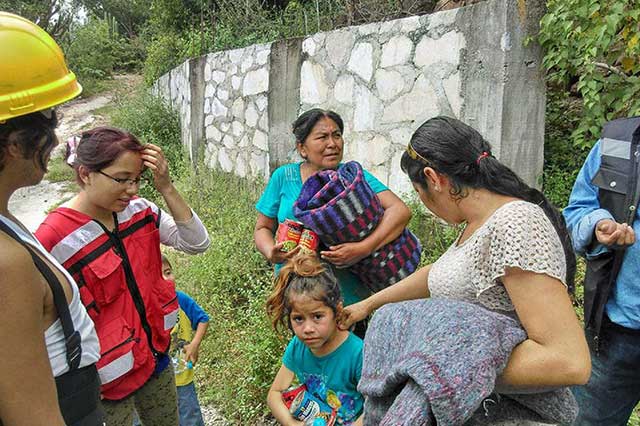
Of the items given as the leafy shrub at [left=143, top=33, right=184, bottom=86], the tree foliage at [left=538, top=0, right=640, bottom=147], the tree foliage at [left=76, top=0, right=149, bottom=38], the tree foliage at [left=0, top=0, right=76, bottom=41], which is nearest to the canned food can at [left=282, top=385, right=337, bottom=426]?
the tree foliage at [left=538, top=0, right=640, bottom=147]

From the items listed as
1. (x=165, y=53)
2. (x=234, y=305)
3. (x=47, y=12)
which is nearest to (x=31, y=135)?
(x=234, y=305)

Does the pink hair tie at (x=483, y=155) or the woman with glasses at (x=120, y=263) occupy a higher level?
the pink hair tie at (x=483, y=155)

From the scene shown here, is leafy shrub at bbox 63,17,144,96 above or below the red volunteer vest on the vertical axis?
above

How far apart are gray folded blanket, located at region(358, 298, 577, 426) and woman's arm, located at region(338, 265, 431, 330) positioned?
1.51 feet

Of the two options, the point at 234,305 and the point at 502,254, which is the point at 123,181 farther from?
the point at 234,305

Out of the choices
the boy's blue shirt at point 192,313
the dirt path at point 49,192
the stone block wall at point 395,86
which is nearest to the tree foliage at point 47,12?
the dirt path at point 49,192

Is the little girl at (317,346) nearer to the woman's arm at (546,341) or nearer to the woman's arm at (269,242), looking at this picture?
the woman's arm at (269,242)

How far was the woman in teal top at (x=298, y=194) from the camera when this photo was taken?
7.79 feet

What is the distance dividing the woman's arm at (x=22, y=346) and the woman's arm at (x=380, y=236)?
1.36m

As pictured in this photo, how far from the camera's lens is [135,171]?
2096mm

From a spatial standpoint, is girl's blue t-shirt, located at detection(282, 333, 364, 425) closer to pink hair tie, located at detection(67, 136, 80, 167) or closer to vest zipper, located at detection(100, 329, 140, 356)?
vest zipper, located at detection(100, 329, 140, 356)

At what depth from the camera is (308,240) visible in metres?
2.40

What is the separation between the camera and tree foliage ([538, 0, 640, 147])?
112 inches

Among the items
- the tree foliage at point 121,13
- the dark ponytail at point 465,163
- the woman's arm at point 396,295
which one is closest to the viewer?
the dark ponytail at point 465,163
